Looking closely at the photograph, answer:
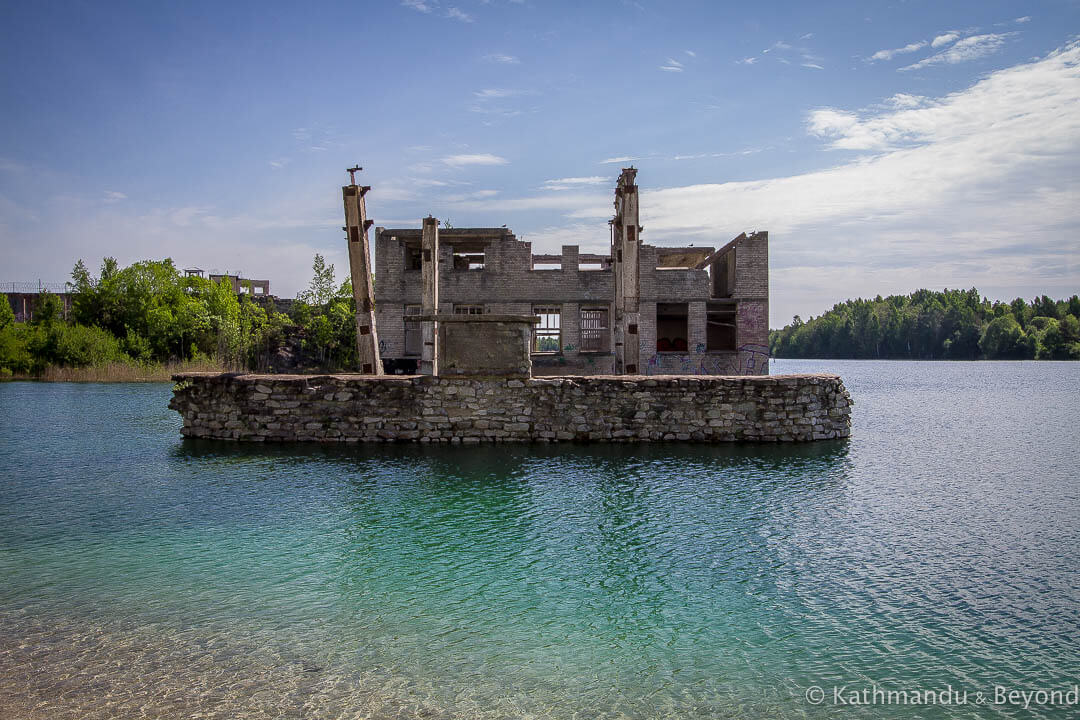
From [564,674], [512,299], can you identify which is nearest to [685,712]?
[564,674]

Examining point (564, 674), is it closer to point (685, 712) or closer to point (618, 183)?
point (685, 712)

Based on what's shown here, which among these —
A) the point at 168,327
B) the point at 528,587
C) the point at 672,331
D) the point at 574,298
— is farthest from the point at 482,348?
the point at 168,327

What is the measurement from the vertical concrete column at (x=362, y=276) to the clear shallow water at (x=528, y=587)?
18.1ft

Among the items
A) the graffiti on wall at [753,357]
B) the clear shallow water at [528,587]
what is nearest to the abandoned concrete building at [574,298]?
the graffiti on wall at [753,357]

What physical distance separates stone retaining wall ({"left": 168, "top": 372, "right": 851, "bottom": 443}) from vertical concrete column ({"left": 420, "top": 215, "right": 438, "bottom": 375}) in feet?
4.60

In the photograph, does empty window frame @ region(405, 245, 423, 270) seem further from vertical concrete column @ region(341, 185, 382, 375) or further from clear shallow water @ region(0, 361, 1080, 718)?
clear shallow water @ region(0, 361, 1080, 718)

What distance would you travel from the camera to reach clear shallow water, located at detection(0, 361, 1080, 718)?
424cm

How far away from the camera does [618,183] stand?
18.1 meters

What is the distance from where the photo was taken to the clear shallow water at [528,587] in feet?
13.9

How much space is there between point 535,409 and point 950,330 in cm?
10171

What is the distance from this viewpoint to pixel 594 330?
26094 mm

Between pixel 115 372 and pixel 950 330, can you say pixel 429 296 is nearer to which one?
pixel 115 372

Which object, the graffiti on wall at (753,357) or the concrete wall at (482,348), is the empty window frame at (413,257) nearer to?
the concrete wall at (482,348)

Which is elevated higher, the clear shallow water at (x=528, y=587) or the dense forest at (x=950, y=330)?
the dense forest at (x=950, y=330)
